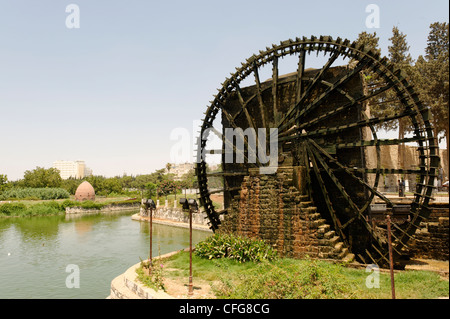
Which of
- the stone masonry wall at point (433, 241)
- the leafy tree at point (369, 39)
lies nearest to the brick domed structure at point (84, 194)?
the leafy tree at point (369, 39)

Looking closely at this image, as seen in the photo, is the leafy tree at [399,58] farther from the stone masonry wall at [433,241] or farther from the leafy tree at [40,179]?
the leafy tree at [40,179]

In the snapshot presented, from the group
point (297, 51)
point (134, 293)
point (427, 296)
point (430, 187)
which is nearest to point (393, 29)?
point (297, 51)

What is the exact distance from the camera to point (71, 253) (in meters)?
19.7

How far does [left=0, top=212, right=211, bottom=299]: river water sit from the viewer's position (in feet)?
43.4

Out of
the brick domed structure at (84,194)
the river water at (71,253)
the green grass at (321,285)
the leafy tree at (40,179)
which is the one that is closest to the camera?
the green grass at (321,285)

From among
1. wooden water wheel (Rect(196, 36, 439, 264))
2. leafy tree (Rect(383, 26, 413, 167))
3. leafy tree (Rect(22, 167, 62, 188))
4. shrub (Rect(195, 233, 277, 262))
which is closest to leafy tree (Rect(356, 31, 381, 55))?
leafy tree (Rect(383, 26, 413, 167))

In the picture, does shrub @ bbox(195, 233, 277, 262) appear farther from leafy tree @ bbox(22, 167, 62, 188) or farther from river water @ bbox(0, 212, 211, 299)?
leafy tree @ bbox(22, 167, 62, 188)

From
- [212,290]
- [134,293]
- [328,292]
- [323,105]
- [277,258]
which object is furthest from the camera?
[323,105]

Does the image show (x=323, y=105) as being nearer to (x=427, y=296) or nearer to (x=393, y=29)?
(x=427, y=296)

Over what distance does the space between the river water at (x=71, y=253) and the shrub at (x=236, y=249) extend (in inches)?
166

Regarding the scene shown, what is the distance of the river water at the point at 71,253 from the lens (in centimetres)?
1322

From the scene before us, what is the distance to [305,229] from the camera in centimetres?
905

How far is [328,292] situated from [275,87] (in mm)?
Answer: 7823

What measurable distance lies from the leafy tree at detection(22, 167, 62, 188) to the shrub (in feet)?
213
